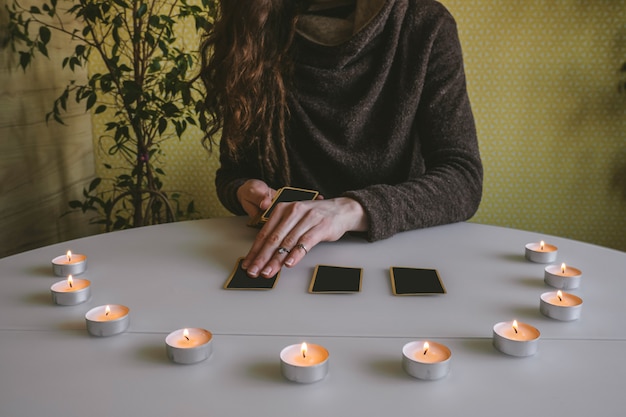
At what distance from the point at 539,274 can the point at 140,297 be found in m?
0.67

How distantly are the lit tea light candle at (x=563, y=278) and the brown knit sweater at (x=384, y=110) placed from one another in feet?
1.19

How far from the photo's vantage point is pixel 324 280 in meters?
0.89

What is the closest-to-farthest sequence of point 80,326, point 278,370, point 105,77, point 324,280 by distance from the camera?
point 278,370 < point 80,326 < point 324,280 < point 105,77

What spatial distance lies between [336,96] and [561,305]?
887mm

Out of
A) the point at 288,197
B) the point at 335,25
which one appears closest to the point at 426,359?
the point at 288,197

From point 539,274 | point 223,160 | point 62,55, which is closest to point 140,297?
point 539,274

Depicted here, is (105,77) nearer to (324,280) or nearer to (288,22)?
(288,22)

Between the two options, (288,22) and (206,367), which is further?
(288,22)

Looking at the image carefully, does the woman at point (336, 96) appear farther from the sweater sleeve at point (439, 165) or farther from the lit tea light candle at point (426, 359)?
the lit tea light candle at point (426, 359)

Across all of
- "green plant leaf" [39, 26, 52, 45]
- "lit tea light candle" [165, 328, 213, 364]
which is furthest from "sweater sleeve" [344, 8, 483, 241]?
"green plant leaf" [39, 26, 52, 45]

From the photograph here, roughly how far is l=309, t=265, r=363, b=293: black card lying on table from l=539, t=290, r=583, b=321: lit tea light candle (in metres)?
0.27

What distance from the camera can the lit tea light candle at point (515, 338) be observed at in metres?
0.64

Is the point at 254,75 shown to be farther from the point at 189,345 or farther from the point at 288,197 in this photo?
the point at 189,345

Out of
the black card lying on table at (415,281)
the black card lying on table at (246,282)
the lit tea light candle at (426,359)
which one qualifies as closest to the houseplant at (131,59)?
the black card lying on table at (246,282)
